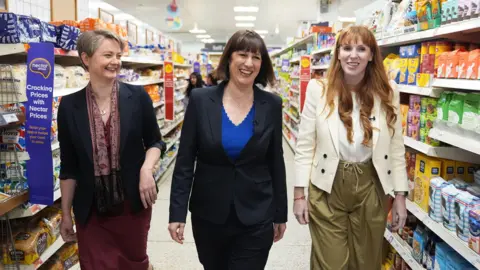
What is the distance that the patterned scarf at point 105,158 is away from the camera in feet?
6.66

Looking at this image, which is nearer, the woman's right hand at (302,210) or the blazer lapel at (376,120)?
the blazer lapel at (376,120)

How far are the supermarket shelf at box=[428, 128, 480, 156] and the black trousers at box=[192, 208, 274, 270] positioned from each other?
38.7 inches

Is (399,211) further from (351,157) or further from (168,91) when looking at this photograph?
(168,91)

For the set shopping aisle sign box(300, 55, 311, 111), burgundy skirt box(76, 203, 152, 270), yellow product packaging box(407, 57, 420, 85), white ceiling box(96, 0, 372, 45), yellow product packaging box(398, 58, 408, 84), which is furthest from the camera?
white ceiling box(96, 0, 372, 45)

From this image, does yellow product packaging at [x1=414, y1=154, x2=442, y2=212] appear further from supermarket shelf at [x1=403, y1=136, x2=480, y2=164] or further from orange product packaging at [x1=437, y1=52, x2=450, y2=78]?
orange product packaging at [x1=437, y1=52, x2=450, y2=78]

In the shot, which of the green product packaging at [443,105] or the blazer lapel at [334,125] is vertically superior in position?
the green product packaging at [443,105]

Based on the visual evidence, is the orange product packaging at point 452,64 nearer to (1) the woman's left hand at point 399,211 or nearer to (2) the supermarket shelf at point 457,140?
(2) the supermarket shelf at point 457,140

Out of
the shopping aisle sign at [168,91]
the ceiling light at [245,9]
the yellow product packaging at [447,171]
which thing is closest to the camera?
the yellow product packaging at [447,171]

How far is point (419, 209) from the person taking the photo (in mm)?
2594

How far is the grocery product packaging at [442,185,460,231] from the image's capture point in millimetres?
2201

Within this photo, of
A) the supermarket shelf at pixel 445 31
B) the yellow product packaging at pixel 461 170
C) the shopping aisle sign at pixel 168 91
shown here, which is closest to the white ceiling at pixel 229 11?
→ the shopping aisle sign at pixel 168 91

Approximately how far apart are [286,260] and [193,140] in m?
2.27

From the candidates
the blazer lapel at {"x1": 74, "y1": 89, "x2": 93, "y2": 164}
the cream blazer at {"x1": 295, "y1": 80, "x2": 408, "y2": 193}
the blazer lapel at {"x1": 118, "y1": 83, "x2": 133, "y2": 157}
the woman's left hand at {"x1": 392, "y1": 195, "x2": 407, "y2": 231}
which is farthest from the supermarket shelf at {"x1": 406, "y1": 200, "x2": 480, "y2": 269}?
the blazer lapel at {"x1": 74, "y1": 89, "x2": 93, "y2": 164}

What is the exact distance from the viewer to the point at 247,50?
1903mm
